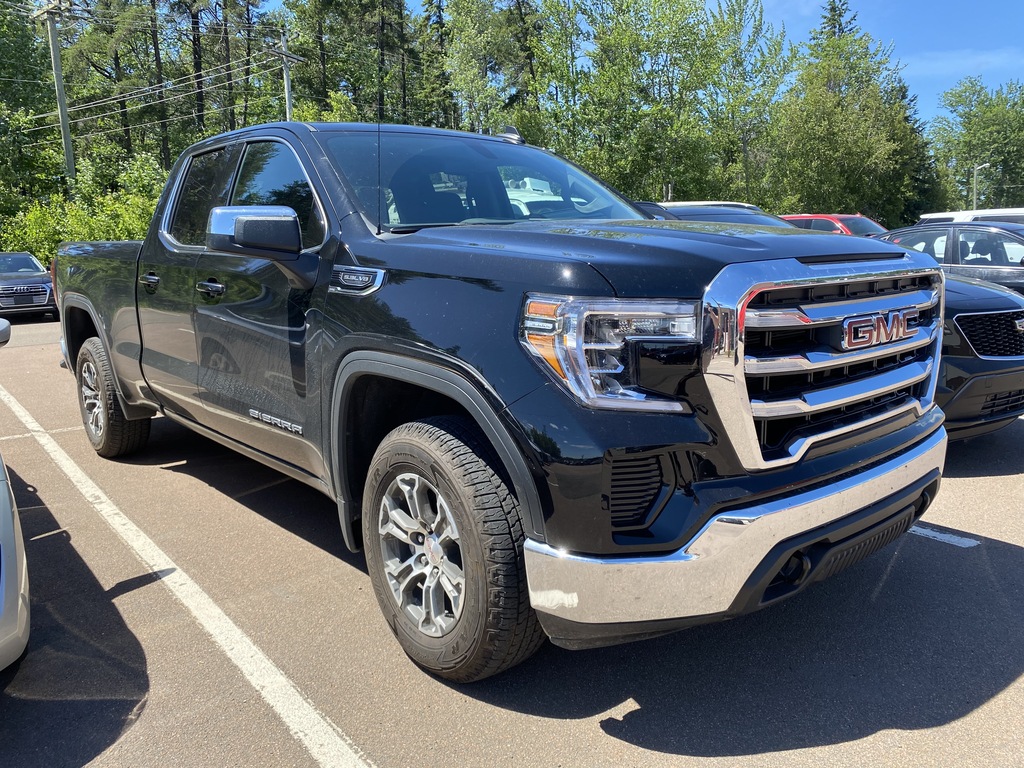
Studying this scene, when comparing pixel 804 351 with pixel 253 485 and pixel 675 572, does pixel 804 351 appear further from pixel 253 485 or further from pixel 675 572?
pixel 253 485

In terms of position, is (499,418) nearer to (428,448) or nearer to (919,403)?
(428,448)

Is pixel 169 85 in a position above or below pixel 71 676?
above

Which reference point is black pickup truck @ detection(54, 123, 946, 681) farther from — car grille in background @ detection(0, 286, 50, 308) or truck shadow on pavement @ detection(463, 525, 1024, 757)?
car grille in background @ detection(0, 286, 50, 308)

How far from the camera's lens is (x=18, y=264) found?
18.1 meters

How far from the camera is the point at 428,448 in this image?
2494 mm

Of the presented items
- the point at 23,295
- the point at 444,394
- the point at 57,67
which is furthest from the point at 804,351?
the point at 57,67

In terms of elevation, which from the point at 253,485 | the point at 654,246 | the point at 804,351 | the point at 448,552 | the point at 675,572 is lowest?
the point at 253,485

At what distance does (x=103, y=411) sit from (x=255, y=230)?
10.3ft

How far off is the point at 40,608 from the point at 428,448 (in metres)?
2.06

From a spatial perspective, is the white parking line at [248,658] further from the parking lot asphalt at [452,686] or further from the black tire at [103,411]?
the black tire at [103,411]

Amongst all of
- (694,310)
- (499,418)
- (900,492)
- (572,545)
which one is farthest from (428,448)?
(900,492)

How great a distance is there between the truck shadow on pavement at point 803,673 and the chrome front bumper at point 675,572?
53 cm

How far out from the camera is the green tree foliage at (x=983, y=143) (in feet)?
177

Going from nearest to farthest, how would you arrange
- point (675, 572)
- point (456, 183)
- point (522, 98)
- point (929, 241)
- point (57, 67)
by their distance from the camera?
point (675, 572) < point (456, 183) < point (929, 241) < point (57, 67) < point (522, 98)
